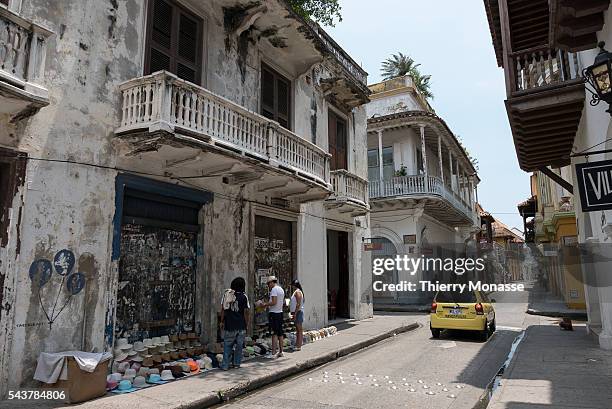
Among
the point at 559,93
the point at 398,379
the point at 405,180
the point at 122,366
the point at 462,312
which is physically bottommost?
the point at 398,379

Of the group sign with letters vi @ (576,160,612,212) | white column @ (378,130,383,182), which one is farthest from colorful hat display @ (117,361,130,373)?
white column @ (378,130,383,182)

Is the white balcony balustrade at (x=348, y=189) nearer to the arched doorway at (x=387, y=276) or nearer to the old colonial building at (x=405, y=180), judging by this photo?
the old colonial building at (x=405, y=180)

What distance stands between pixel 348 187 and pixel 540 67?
7.36 m

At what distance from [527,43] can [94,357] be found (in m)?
11.8

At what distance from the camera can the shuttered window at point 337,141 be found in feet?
51.1

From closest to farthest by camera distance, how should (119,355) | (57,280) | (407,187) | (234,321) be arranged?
(57,280) → (119,355) → (234,321) → (407,187)

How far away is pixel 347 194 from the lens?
14734mm

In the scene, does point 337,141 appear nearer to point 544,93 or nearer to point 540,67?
point 540,67

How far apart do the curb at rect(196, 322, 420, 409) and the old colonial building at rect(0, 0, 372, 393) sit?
2.16 m

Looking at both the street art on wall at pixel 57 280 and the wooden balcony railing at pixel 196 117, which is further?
the wooden balcony railing at pixel 196 117

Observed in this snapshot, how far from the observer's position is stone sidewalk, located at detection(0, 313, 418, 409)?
19.6 feet

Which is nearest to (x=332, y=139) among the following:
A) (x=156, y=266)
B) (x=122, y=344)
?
(x=156, y=266)

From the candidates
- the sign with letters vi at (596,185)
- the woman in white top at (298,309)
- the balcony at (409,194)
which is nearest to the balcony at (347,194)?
the woman in white top at (298,309)

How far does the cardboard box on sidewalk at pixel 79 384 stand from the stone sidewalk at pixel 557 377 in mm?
5460
